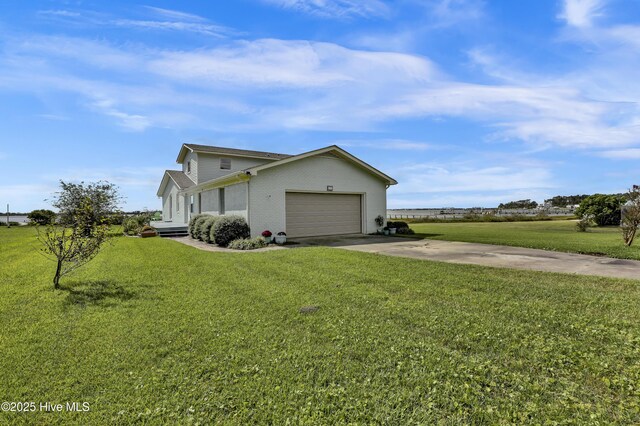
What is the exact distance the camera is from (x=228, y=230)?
13.1 metres

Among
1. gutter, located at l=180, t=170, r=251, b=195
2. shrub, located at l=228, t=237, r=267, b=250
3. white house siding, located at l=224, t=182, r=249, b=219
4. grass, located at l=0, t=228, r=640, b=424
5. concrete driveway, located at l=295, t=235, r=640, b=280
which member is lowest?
grass, located at l=0, t=228, r=640, b=424

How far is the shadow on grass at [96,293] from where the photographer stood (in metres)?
5.38

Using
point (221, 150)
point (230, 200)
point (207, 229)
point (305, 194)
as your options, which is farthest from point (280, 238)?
point (221, 150)

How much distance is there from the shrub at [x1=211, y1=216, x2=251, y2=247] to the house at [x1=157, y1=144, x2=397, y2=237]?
1.17 feet

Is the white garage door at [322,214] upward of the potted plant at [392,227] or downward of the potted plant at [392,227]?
upward

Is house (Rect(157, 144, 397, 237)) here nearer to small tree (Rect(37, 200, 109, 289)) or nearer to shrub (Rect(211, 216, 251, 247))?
shrub (Rect(211, 216, 251, 247))

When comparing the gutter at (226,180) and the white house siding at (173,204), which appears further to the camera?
the white house siding at (173,204)

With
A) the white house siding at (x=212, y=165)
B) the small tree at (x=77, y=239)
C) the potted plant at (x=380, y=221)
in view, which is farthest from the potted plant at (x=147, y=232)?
the potted plant at (x=380, y=221)

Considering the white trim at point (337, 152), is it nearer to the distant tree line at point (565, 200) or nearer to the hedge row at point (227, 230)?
the hedge row at point (227, 230)

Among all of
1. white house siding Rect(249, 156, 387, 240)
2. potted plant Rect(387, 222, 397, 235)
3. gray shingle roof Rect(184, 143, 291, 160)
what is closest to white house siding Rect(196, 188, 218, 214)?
gray shingle roof Rect(184, 143, 291, 160)

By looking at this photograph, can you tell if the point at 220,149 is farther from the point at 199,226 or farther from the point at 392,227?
the point at 392,227

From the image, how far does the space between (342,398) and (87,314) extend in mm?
4259

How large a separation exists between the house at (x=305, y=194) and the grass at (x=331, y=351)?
24.8ft

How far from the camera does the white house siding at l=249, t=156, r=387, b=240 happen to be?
13625mm
